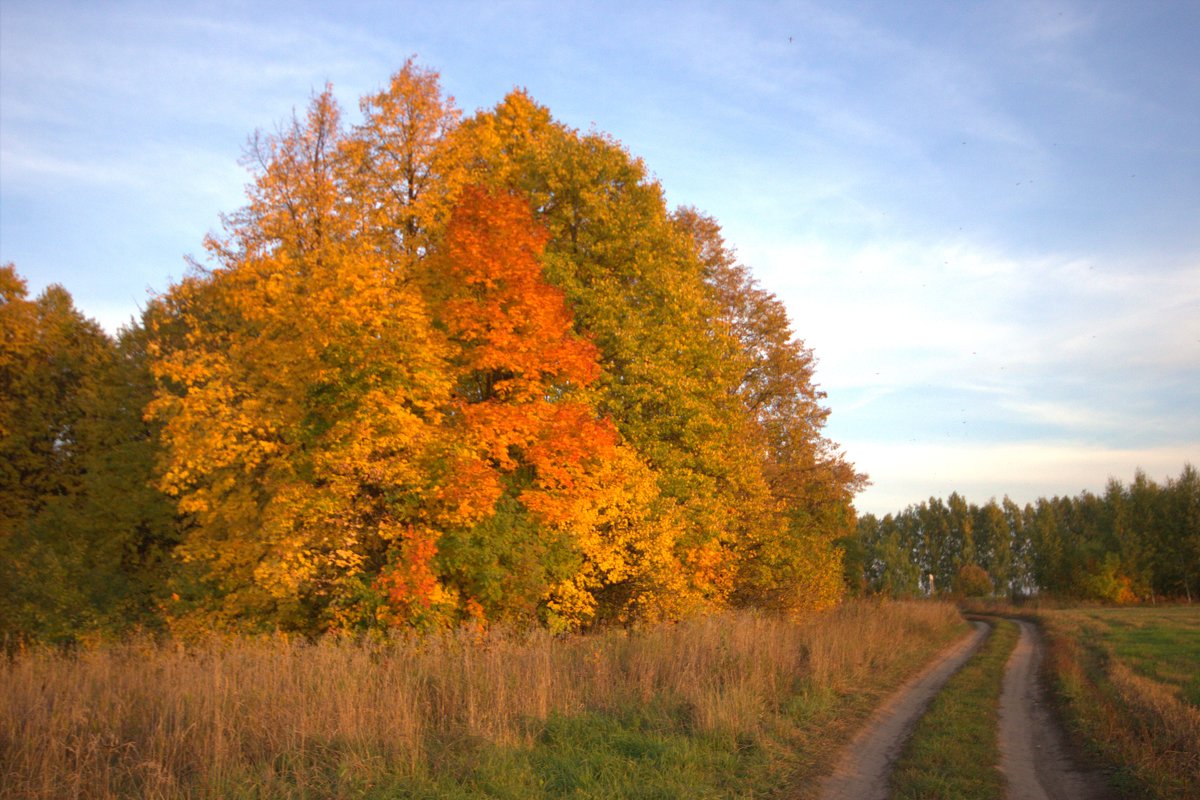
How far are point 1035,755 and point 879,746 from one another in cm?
177

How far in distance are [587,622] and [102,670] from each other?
1178 cm

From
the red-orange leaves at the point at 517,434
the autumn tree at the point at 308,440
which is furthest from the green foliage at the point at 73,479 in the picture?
the red-orange leaves at the point at 517,434

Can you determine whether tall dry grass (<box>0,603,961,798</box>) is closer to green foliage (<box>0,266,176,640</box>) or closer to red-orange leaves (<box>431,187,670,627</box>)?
red-orange leaves (<box>431,187,670,627</box>)

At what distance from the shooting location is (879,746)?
891 cm

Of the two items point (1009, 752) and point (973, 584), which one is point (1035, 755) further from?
point (973, 584)

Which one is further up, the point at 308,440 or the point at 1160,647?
the point at 308,440

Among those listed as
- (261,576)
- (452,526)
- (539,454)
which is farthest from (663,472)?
(261,576)

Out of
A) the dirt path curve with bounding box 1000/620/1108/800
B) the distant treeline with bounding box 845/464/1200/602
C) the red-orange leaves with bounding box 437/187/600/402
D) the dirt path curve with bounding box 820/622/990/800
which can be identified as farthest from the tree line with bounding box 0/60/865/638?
the distant treeline with bounding box 845/464/1200/602

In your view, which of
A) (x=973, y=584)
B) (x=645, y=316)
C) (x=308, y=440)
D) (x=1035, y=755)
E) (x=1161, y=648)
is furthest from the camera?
(x=973, y=584)

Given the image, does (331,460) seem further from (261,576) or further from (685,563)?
(685,563)

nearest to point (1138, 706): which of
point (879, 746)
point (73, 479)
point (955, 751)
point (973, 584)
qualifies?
point (955, 751)

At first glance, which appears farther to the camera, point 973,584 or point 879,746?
point 973,584

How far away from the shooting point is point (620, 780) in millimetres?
6988

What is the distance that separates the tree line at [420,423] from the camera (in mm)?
14062
